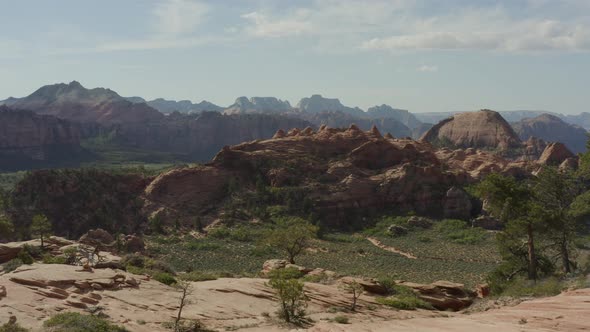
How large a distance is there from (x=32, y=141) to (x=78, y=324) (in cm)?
19356

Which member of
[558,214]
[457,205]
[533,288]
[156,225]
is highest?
[558,214]

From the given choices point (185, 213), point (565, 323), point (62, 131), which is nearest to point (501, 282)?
point (565, 323)

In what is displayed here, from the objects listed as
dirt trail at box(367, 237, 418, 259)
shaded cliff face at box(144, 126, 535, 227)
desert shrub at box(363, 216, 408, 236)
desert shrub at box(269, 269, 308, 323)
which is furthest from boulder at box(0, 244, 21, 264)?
desert shrub at box(363, 216, 408, 236)

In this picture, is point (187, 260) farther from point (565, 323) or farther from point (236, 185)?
point (565, 323)

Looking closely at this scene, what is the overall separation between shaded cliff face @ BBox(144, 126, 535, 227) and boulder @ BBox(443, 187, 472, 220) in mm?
154

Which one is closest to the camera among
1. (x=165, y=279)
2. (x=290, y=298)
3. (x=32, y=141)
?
(x=290, y=298)

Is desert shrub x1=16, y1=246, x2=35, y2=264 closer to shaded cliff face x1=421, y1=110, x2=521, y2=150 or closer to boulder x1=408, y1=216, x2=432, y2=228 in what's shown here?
boulder x1=408, y1=216, x2=432, y2=228

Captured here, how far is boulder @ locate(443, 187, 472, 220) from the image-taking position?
77312 mm

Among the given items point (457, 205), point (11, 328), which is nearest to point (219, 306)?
point (11, 328)

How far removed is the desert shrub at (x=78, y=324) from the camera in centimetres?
1872

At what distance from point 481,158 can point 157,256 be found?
70.2 m

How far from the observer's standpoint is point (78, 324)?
62.6 feet

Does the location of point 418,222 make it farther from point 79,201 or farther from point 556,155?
point 79,201

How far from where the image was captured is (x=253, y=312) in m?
24.9
